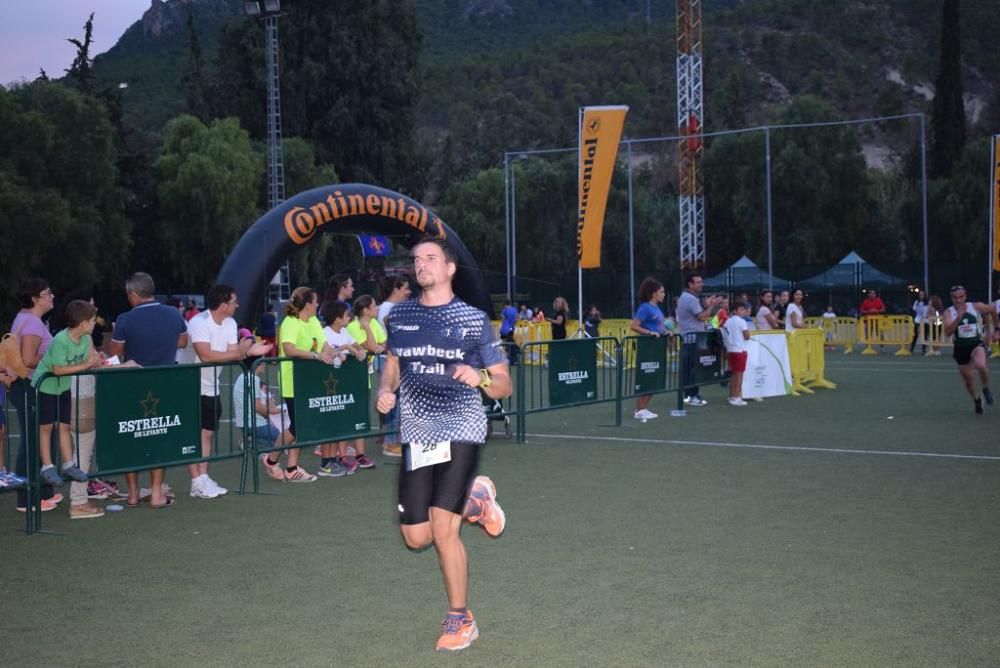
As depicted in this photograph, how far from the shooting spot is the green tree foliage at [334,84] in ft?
193

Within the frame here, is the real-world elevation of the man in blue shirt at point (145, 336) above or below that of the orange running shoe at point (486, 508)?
above

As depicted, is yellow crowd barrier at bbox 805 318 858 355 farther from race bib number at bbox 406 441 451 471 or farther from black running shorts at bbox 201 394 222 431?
race bib number at bbox 406 441 451 471

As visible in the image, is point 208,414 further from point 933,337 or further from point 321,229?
point 933,337

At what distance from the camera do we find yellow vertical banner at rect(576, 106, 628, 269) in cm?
2456

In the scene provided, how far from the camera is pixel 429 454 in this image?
554cm

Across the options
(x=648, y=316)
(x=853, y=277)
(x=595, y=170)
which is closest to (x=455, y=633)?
(x=648, y=316)

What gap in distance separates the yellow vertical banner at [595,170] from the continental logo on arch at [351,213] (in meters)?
6.14

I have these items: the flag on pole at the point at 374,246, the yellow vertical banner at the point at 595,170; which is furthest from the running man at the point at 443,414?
the flag on pole at the point at 374,246

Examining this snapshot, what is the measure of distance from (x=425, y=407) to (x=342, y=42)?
2210 inches

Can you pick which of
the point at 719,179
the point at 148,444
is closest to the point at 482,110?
the point at 719,179

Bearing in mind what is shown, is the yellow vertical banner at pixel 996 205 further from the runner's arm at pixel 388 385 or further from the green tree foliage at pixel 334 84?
the green tree foliage at pixel 334 84

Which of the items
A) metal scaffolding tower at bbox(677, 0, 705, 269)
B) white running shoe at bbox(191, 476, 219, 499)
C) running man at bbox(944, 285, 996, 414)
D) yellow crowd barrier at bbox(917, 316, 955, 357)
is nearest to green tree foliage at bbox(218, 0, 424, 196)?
metal scaffolding tower at bbox(677, 0, 705, 269)

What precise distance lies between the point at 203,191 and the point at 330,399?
42.5 meters

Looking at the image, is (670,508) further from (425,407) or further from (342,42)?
(342,42)
